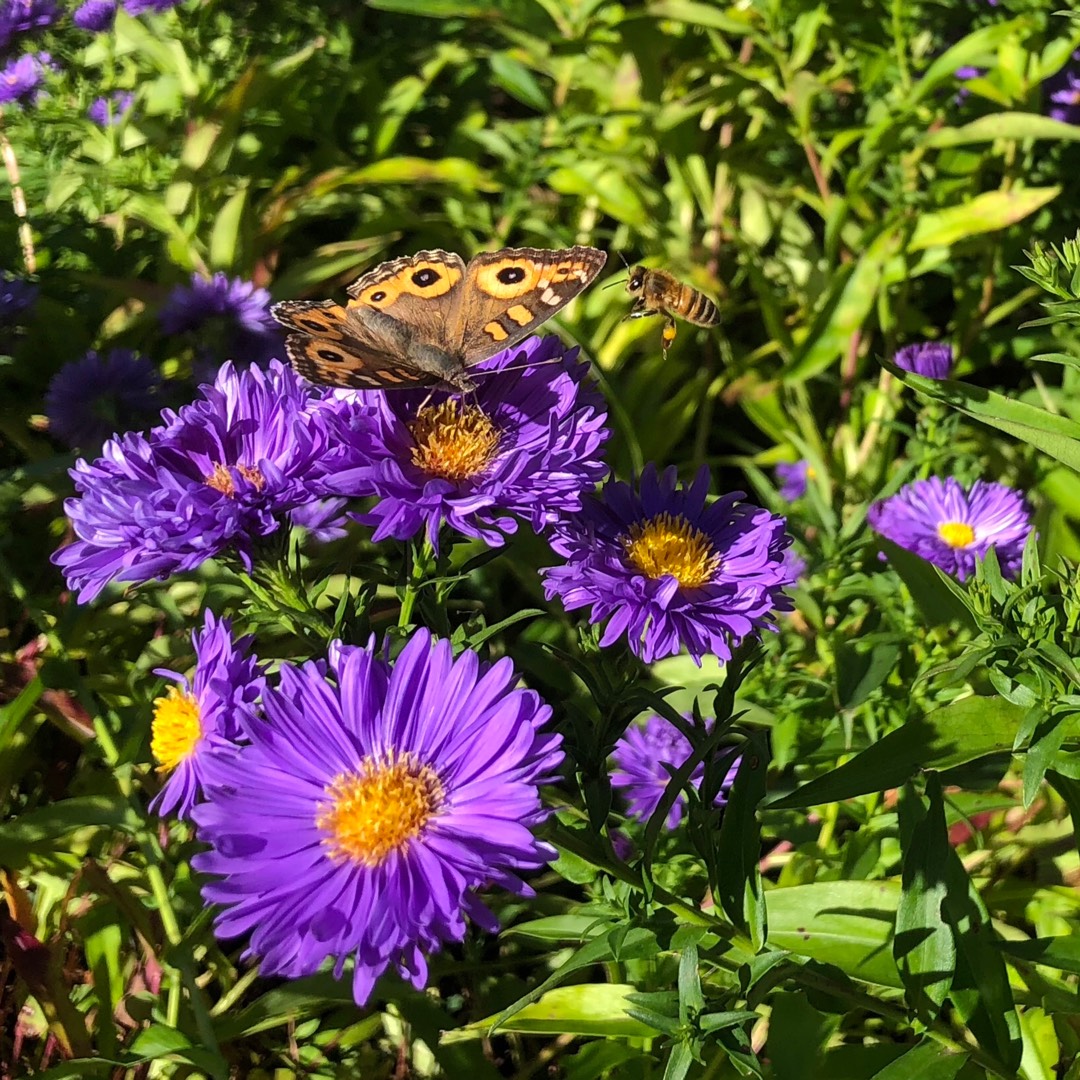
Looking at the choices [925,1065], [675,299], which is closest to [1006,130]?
[675,299]

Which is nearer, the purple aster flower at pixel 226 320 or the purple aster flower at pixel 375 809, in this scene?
the purple aster flower at pixel 375 809

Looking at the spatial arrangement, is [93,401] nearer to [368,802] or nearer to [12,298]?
[12,298]

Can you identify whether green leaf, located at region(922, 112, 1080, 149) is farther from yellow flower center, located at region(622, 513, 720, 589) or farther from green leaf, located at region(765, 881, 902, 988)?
green leaf, located at region(765, 881, 902, 988)

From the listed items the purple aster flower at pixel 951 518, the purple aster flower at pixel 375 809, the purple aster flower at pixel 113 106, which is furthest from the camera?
the purple aster flower at pixel 113 106

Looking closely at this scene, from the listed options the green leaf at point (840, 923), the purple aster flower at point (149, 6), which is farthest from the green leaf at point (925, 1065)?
the purple aster flower at point (149, 6)

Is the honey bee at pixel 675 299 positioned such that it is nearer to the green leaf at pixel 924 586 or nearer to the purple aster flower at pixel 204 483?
the green leaf at pixel 924 586

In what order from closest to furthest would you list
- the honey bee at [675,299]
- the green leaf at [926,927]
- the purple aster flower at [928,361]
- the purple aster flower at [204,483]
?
the purple aster flower at [204,483]
the green leaf at [926,927]
the honey bee at [675,299]
the purple aster flower at [928,361]

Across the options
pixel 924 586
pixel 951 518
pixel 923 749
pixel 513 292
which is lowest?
pixel 951 518

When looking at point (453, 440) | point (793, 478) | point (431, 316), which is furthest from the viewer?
point (793, 478)
